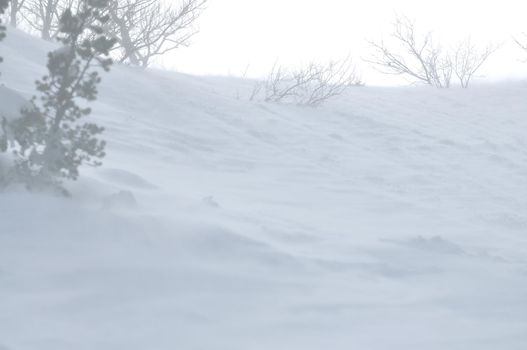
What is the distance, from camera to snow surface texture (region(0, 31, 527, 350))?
5.28 metres

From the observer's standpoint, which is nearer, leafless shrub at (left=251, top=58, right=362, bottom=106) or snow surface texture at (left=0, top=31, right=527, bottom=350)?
snow surface texture at (left=0, top=31, right=527, bottom=350)

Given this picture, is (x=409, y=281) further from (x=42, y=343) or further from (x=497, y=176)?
(x=497, y=176)

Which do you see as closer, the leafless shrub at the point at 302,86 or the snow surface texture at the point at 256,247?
the snow surface texture at the point at 256,247

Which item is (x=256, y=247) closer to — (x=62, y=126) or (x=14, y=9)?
(x=62, y=126)

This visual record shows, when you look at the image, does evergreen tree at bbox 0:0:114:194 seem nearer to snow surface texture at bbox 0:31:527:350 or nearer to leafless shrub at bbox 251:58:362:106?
snow surface texture at bbox 0:31:527:350

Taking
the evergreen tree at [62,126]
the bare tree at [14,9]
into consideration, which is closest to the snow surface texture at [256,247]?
the evergreen tree at [62,126]

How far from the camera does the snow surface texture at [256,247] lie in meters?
5.28

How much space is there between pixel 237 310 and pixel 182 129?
6.80 metres

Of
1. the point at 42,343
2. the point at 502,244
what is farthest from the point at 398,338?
the point at 502,244

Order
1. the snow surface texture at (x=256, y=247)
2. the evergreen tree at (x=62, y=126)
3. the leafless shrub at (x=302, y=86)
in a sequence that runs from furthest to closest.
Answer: the leafless shrub at (x=302, y=86) → the evergreen tree at (x=62, y=126) → the snow surface texture at (x=256, y=247)

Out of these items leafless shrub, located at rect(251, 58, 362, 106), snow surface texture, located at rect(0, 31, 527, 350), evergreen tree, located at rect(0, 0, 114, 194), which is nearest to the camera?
snow surface texture, located at rect(0, 31, 527, 350)

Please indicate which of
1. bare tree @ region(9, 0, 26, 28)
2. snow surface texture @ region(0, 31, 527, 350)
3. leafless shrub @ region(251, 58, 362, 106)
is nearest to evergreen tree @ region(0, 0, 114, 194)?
snow surface texture @ region(0, 31, 527, 350)

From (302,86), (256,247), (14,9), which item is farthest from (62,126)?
(14,9)

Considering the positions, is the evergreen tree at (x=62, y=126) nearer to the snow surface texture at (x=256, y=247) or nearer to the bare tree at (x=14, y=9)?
the snow surface texture at (x=256, y=247)
